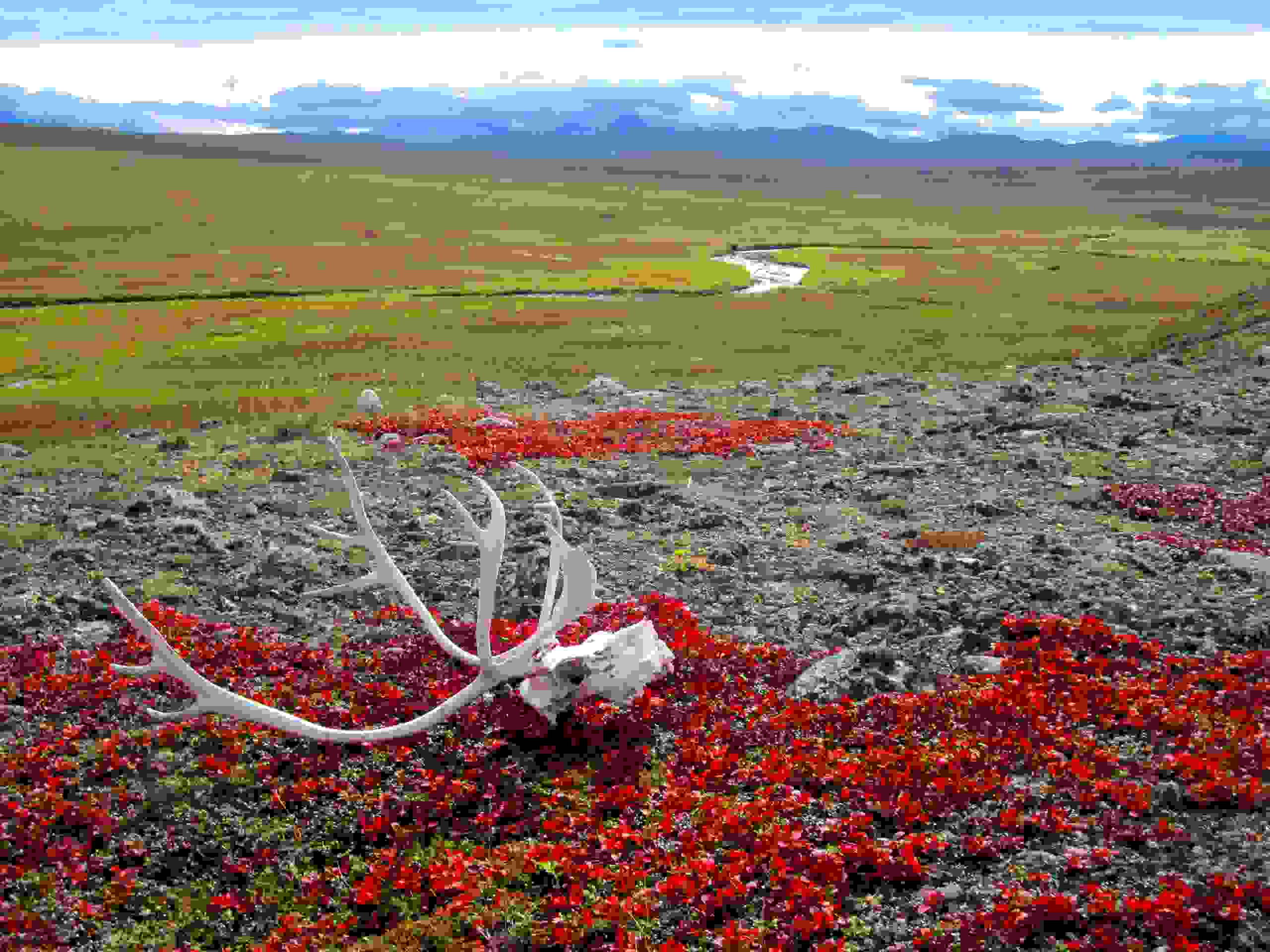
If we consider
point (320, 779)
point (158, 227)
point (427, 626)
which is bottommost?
point (320, 779)

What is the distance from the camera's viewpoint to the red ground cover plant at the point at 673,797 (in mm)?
9117

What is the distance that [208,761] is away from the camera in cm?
1179

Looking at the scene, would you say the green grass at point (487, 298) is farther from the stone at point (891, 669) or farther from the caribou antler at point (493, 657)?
the stone at point (891, 669)

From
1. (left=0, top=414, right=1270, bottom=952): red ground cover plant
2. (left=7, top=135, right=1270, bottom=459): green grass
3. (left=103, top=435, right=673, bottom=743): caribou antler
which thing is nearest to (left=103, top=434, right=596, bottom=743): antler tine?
(left=103, top=435, right=673, bottom=743): caribou antler

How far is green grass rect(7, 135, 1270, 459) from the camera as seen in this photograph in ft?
126

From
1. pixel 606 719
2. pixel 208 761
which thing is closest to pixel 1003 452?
pixel 606 719

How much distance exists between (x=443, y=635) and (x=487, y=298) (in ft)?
174

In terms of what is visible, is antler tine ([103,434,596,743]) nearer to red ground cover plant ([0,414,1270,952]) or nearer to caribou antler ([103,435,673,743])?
caribou antler ([103,435,673,743])

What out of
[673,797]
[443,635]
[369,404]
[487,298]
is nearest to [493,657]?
[443,635]

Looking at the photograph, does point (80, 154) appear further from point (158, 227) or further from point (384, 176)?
point (158, 227)

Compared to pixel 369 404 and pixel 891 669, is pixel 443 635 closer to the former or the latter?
pixel 891 669

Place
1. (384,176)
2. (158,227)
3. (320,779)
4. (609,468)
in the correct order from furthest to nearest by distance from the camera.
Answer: (384,176), (158,227), (609,468), (320,779)

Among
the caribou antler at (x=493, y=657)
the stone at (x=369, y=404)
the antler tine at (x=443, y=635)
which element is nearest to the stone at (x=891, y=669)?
the caribou antler at (x=493, y=657)

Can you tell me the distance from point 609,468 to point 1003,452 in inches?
364
